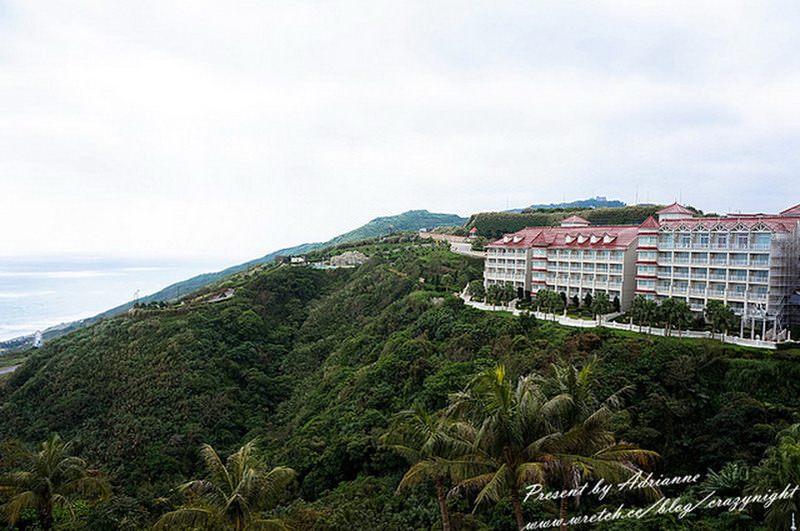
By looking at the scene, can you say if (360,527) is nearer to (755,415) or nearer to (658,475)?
(658,475)

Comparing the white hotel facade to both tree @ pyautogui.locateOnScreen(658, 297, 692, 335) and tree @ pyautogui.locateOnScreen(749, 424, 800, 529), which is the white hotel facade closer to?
tree @ pyautogui.locateOnScreen(658, 297, 692, 335)

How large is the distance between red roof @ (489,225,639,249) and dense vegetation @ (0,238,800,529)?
937cm

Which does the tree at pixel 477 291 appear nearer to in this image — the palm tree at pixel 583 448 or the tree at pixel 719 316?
the tree at pixel 719 316

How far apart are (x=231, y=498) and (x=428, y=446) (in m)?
4.99

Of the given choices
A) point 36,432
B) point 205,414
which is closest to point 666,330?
point 205,414

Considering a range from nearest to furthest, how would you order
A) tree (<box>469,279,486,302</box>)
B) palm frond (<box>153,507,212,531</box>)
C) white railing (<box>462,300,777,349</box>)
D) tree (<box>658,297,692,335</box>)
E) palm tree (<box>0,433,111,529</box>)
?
1. palm frond (<box>153,507,212,531</box>)
2. palm tree (<box>0,433,111,529</box>)
3. white railing (<box>462,300,777,349</box>)
4. tree (<box>658,297,692,335</box>)
5. tree (<box>469,279,486,302</box>)

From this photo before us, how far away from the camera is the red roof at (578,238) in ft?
117

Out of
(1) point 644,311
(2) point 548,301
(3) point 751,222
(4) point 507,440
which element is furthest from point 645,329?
(4) point 507,440

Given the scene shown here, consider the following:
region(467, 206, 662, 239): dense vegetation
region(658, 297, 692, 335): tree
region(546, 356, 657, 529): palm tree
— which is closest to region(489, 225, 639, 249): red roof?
region(658, 297, 692, 335): tree

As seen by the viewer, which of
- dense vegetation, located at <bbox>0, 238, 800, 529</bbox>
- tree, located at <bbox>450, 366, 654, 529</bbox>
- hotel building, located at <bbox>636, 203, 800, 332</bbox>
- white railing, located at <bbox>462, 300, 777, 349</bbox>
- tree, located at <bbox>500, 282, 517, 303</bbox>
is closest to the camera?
tree, located at <bbox>450, 366, 654, 529</bbox>

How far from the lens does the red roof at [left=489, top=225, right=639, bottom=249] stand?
3575 centimetres

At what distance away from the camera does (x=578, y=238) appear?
3856 cm

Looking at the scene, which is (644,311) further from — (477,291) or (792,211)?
(477,291)

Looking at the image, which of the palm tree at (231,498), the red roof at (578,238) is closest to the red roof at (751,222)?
the red roof at (578,238)
